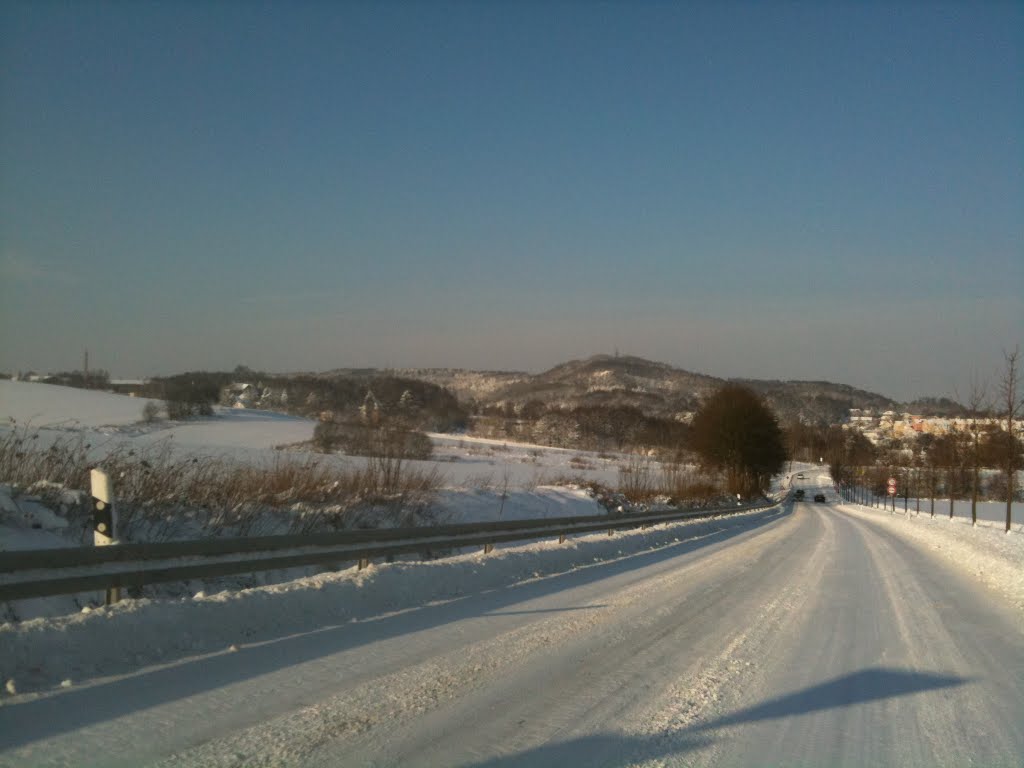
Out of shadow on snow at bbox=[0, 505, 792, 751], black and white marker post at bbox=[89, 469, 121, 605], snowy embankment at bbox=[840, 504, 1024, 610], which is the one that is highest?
black and white marker post at bbox=[89, 469, 121, 605]

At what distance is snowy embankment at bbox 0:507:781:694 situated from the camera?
696 centimetres

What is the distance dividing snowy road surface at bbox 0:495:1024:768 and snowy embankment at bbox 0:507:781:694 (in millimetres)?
410

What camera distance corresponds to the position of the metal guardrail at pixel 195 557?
7.80 metres

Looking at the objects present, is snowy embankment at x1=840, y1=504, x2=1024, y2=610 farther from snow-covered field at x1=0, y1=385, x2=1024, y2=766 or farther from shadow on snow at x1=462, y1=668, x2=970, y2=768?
shadow on snow at x1=462, y1=668, x2=970, y2=768

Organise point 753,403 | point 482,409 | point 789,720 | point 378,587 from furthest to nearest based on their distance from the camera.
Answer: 1. point 482,409
2. point 753,403
3. point 378,587
4. point 789,720

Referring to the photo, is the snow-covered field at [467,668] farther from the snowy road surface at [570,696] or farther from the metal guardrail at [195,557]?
the metal guardrail at [195,557]

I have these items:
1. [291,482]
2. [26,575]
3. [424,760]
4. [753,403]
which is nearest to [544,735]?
[424,760]

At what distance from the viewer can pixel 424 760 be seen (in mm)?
5508

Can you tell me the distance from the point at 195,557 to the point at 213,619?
6.95 feet

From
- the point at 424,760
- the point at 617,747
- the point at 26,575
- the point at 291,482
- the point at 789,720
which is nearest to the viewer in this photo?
the point at 424,760

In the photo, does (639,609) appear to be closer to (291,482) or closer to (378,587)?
(378,587)

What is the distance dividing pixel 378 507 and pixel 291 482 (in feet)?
9.64

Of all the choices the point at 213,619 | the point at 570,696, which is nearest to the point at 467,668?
the point at 570,696

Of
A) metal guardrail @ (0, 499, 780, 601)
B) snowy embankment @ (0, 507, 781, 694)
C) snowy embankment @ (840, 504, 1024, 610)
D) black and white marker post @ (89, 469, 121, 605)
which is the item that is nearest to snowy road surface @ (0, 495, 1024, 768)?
snowy embankment @ (0, 507, 781, 694)
